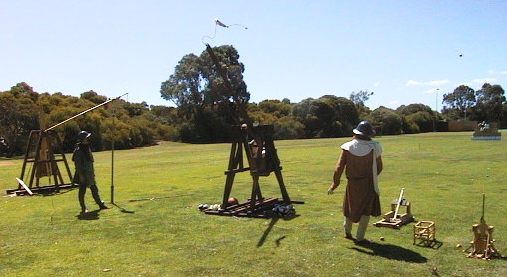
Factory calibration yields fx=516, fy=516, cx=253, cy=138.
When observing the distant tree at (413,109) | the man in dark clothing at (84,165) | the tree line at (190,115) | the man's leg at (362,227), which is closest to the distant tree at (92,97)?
the tree line at (190,115)

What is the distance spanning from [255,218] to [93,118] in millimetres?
47393

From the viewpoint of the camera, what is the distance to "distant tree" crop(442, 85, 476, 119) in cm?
12620

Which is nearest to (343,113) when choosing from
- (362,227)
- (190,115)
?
(190,115)

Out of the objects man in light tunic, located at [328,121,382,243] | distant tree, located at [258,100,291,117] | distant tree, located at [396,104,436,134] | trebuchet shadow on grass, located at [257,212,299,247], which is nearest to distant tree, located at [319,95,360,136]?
distant tree, located at [258,100,291,117]

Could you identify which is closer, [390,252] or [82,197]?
[390,252]

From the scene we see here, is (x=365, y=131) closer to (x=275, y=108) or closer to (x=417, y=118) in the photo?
(x=275, y=108)

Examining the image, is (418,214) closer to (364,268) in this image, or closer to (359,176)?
(359,176)

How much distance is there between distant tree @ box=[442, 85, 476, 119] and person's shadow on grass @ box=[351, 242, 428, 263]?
407 ft

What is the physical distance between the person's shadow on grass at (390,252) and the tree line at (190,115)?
1617 inches

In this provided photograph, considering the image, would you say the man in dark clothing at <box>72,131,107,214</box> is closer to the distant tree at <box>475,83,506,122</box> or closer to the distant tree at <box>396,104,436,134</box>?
the distant tree at <box>396,104,436,134</box>

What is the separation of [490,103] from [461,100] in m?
13.4

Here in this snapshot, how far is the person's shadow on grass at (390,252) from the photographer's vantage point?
7840 millimetres

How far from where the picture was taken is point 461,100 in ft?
431

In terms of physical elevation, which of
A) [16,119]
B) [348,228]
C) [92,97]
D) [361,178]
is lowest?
[348,228]
